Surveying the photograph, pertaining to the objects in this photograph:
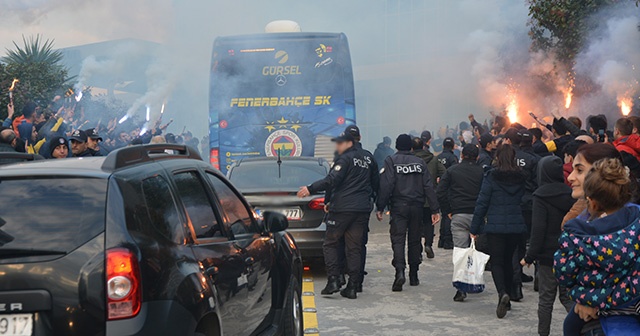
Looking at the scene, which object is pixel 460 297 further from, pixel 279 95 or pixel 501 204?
pixel 279 95

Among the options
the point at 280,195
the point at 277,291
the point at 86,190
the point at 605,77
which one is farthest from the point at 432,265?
the point at 605,77

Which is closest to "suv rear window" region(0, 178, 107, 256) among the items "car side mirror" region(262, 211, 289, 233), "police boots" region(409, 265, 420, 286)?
"car side mirror" region(262, 211, 289, 233)

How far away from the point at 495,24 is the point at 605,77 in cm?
483

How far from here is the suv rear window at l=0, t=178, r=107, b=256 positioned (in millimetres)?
3787

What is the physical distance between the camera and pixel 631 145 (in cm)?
838

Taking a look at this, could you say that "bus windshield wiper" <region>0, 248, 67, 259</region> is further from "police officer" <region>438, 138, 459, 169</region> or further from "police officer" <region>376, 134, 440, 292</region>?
"police officer" <region>438, 138, 459, 169</region>

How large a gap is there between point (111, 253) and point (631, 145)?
19.5ft

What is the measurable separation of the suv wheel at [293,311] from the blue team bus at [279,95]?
1146 centimetres

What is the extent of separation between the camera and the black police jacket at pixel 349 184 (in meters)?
9.79

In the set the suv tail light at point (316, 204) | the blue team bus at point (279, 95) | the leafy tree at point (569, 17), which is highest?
the leafy tree at point (569, 17)

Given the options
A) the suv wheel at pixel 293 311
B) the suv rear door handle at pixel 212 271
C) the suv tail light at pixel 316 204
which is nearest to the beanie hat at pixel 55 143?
the suv tail light at pixel 316 204

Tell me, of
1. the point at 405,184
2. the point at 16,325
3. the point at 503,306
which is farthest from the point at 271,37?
the point at 16,325

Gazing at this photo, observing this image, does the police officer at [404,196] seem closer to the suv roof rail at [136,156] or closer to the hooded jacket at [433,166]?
the hooded jacket at [433,166]

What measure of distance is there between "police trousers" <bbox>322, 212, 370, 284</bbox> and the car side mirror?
13.8ft
